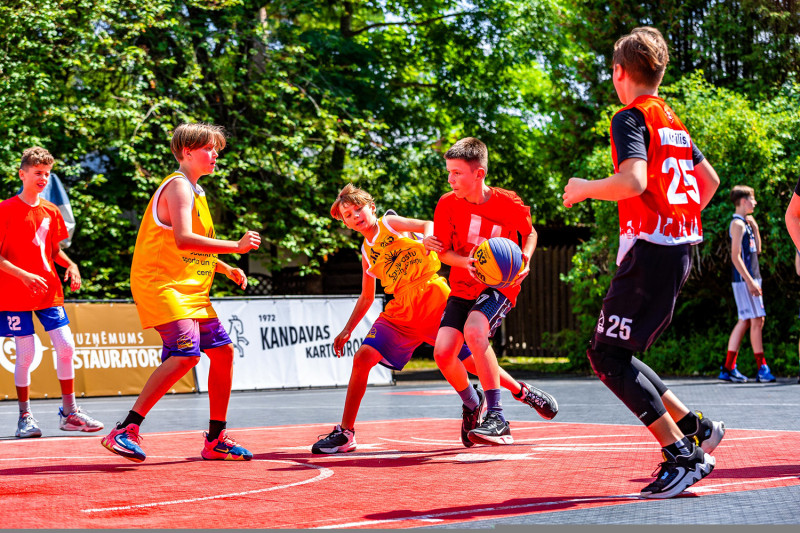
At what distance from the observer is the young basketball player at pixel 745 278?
12102 mm

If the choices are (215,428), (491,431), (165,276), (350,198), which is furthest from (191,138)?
(491,431)

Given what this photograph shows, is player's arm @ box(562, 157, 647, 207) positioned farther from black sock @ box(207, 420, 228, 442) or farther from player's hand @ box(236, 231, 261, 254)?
black sock @ box(207, 420, 228, 442)

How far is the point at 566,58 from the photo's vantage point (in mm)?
22266

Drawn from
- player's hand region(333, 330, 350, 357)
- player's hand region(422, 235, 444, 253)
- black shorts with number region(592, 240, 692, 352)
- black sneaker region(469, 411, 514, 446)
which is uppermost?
player's hand region(422, 235, 444, 253)

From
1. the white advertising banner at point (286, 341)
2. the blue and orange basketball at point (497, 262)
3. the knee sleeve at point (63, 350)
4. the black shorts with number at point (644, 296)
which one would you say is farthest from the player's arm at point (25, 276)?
the white advertising banner at point (286, 341)

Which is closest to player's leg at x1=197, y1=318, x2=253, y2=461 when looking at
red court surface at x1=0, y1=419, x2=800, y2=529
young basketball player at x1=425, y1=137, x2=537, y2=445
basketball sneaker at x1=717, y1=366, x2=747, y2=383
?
red court surface at x1=0, y1=419, x2=800, y2=529

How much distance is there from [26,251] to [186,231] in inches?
115

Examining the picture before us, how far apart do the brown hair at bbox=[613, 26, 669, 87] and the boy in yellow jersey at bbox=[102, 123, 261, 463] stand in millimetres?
2253

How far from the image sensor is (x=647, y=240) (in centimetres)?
427

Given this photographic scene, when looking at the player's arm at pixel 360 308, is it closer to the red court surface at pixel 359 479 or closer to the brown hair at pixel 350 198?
the brown hair at pixel 350 198

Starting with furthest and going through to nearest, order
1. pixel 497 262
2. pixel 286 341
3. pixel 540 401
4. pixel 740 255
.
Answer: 1. pixel 286 341
2. pixel 740 255
3. pixel 540 401
4. pixel 497 262

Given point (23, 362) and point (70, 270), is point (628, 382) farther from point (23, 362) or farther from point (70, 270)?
point (23, 362)

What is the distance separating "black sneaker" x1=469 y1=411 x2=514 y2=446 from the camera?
5910 mm

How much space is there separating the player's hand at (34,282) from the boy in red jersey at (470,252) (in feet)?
10.8
